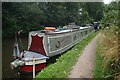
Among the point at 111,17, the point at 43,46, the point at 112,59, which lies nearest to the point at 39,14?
the point at 43,46

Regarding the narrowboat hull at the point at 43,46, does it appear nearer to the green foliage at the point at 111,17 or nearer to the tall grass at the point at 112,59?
the green foliage at the point at 111,17

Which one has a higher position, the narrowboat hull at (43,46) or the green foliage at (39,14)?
the green foliage at (39,14)

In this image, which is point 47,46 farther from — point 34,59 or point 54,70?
point 54,70

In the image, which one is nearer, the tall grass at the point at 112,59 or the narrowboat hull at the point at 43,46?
the tall grass at the point at 112,59

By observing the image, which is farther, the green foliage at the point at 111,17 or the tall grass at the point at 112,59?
the green foliage at the point at 111,17

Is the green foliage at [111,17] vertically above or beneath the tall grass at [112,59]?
above

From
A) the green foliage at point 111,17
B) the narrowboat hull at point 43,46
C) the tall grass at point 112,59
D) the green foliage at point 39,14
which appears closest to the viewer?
the tall grass at point 112,59

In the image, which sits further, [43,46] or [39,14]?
[39,14]

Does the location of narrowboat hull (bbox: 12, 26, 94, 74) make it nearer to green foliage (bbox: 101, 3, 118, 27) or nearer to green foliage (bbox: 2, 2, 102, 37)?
green foliage (bbox: 101, 3, 118, 27)

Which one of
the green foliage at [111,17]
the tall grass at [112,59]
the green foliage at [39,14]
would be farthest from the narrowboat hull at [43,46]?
the green foliage at [39,14]

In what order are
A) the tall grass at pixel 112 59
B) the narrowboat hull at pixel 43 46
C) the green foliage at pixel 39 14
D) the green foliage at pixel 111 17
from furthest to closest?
the green foliage at pixel 39 14 < the narrowboat hull at pixel 43 46 < the green foliage at pixel 111 17 < the tall grass at pixel 112 59

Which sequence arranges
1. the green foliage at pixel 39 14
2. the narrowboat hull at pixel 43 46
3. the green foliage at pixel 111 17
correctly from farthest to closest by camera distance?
the green foliage at pixel 39 14
the narrowboat hull at pixel 43 46
the green foliage at pixel 111 17

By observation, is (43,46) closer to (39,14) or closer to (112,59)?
(112,59)

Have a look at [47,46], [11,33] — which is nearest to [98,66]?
[47,46]
